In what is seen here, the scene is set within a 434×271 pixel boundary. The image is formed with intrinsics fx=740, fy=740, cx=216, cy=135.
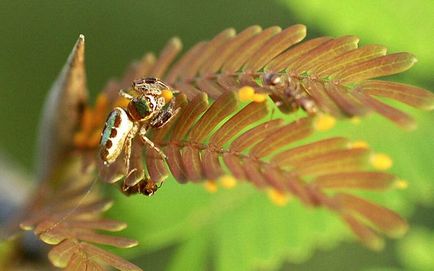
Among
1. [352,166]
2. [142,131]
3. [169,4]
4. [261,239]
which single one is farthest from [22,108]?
[352,166]

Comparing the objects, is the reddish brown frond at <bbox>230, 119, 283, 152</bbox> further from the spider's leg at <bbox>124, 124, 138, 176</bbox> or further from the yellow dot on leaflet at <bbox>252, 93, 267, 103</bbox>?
the spider's leg at <bbox>124, 124, 138, 176</bbox>

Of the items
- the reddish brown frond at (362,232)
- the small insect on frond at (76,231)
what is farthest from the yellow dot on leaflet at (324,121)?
the small insect on frond at (76,231)

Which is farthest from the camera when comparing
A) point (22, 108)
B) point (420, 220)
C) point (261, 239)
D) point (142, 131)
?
point (22, 108)

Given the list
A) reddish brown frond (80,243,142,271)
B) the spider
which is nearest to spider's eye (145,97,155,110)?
the spider

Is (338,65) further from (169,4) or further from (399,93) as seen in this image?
(169,4)

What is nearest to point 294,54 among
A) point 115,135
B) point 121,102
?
point 115,135

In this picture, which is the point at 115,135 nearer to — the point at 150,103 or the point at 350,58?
the point at 150,103

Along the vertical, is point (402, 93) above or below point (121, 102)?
below
